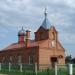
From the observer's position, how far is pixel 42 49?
51719mm

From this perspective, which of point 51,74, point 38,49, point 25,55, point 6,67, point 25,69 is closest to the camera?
point 51,74

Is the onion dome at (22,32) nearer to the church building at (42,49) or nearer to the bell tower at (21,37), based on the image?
the bell tower at (21,37)

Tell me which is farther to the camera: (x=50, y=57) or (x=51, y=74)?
(x=50, y=57)

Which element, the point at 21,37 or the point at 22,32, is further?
the point at 22,32

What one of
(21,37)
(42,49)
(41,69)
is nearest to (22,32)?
(21,37)

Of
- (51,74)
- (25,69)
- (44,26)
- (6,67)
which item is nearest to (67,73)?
(51,74)

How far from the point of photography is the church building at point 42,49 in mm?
51656

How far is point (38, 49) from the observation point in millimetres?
50969

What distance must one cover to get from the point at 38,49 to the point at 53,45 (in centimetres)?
382

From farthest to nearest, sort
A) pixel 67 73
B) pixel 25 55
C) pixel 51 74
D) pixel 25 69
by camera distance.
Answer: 1. pixel 25 55
2. pixel 25 69
3. pixel 51 74
4. pixel 67 73

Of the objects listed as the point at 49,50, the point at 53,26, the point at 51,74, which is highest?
the point at 53,26

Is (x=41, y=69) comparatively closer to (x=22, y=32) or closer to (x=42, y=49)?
(x=42, y=49)

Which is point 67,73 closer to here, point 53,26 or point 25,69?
point 25,69

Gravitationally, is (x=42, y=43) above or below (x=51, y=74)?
above
